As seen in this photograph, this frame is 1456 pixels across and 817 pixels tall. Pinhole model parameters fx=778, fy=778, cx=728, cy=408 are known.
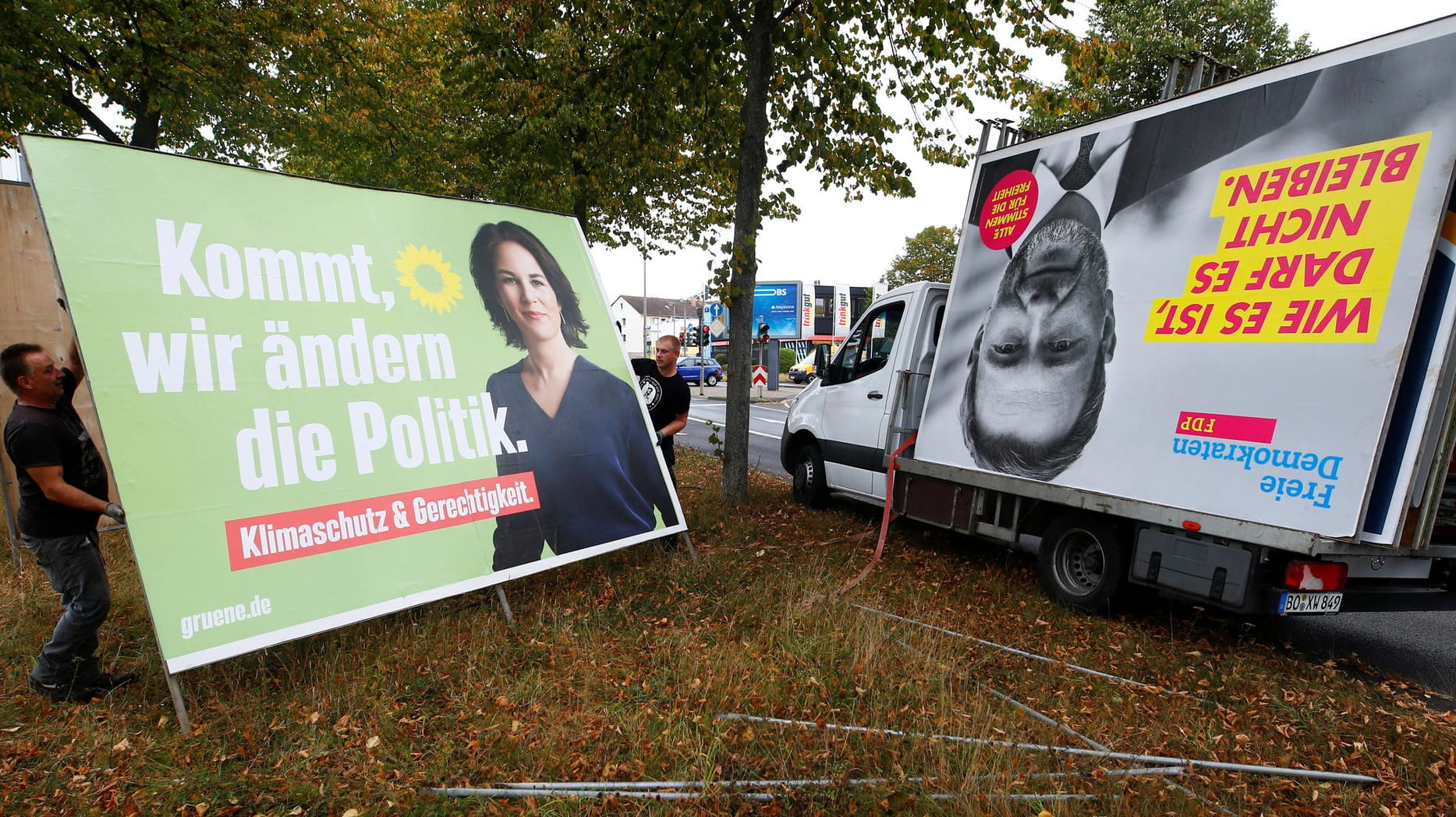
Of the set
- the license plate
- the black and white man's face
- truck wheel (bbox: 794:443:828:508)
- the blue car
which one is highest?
the black and white man's face

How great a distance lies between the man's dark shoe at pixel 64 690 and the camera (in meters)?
3.55

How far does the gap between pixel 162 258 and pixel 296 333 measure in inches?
26.5

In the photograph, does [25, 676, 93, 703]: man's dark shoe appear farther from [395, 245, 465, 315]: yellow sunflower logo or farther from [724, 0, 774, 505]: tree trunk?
[724, 0, 774, 505]: tree trunk

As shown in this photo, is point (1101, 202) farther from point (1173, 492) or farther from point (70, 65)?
point (70, 65)

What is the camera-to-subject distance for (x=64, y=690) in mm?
3561

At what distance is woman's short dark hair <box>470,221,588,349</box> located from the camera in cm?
523

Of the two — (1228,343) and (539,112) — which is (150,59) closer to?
(539,112)

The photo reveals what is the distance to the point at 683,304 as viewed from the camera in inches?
4363

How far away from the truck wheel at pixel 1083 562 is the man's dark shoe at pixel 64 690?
5.55m

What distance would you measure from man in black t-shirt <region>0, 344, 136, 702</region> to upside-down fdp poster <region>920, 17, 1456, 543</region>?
5.28 metres

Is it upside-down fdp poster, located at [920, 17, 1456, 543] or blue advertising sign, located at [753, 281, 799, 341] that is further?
blue advertising sign, located at [753, 281, 799, 341]

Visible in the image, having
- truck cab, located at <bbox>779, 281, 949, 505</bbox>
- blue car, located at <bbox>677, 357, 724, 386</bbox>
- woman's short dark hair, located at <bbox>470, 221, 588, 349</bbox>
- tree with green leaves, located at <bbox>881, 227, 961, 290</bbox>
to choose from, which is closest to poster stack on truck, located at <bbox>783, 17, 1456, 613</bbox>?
truck cab, located at <bbox>779, 281, 949, 505</bbox>

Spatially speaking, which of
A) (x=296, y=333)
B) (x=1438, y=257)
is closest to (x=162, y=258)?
(x=296, y=333)

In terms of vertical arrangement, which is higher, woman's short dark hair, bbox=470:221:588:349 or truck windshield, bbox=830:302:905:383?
woman's short dark hair, bbox=470:221:588:349
